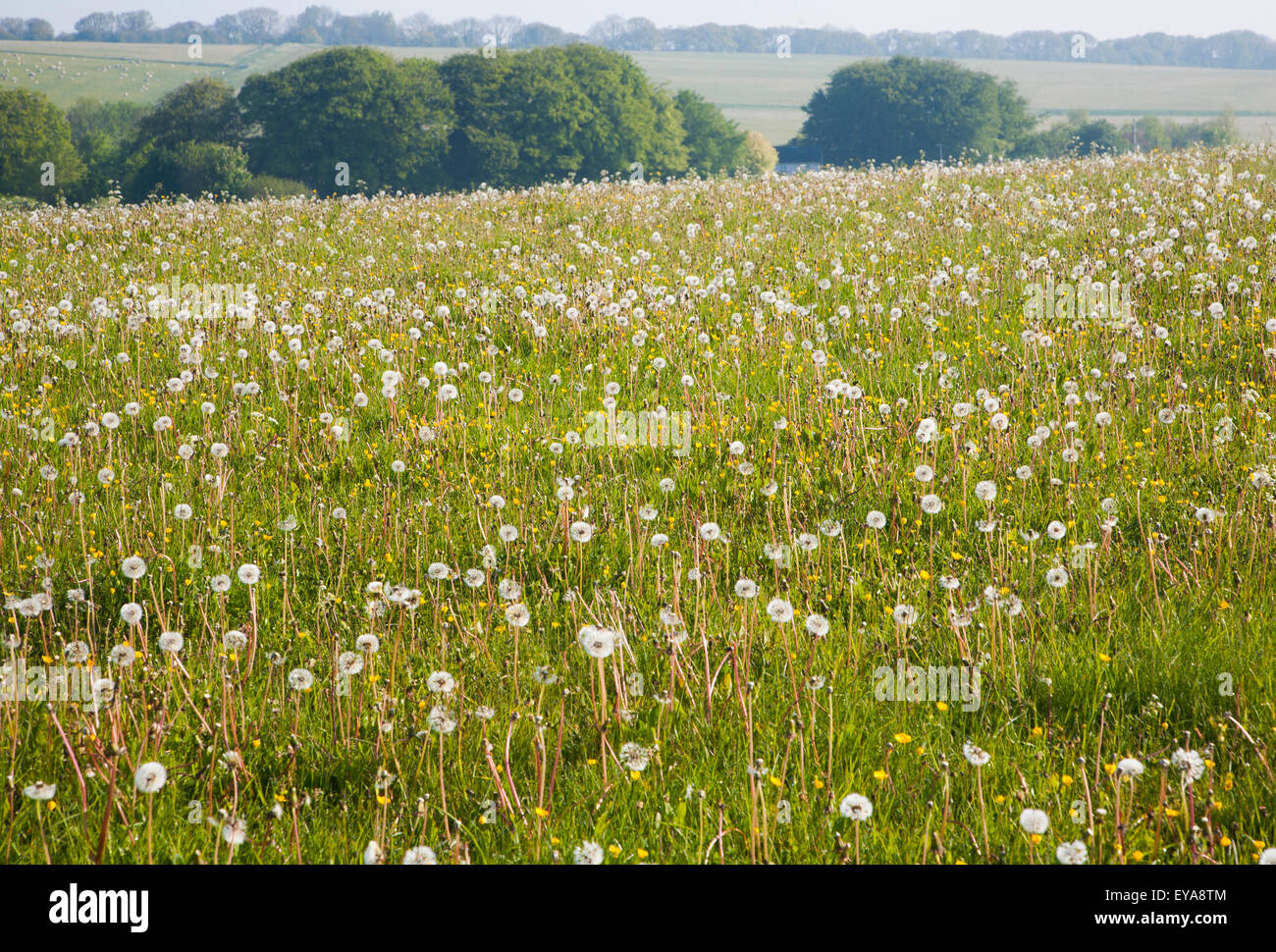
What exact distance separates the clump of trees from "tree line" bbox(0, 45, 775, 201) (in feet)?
56.7

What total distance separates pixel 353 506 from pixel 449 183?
56076mm

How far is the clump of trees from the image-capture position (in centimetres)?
7038

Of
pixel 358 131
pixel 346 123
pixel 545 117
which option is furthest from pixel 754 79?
pixel 346 123

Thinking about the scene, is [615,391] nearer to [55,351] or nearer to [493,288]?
[493,288]

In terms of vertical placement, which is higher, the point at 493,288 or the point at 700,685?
Answer: the point at 493,288

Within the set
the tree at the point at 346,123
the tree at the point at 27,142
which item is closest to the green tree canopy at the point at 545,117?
the tree at the point at 346,123

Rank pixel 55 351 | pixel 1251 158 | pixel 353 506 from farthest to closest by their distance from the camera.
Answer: pixel 1251 158, pixel 55 351, pixel 353 506

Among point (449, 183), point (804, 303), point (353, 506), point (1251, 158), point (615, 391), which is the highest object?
point (449, 183)

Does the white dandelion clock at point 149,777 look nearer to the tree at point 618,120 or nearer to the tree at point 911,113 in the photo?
the tree at point 618,120

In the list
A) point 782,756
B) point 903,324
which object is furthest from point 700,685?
point 903,324

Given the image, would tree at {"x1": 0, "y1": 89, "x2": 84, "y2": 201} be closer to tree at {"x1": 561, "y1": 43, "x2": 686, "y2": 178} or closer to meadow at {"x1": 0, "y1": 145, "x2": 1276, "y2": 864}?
tree at {"x1": 561, "y1": 43, "x2": 686, "y2": 178}

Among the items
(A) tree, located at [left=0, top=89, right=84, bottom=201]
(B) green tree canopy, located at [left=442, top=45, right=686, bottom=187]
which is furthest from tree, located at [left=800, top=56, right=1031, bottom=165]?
(A) tree, located at [left=0, top=89, right=84, bottom=201]

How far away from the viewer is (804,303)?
24.0 ft

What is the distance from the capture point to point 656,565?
355 centimetres
